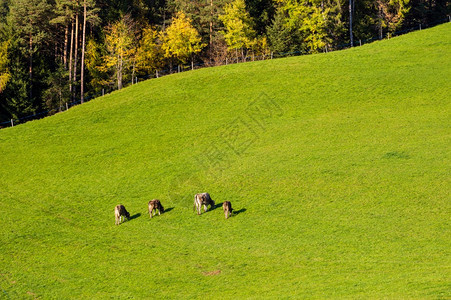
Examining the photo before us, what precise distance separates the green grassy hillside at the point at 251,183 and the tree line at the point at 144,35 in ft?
48.5

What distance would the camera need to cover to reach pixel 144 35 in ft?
259

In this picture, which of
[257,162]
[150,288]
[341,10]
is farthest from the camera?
[341,10]

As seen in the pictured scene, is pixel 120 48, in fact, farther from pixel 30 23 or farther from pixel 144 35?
pixel 30 23

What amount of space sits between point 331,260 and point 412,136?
22.2m

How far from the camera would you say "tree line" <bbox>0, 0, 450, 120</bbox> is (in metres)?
71.2

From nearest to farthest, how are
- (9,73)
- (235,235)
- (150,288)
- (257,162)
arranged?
(150,288) → (235,235) → (257,162) → (9,73)

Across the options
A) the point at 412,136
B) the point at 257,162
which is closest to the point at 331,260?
the point at 257,162

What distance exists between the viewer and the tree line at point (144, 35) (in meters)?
71.2

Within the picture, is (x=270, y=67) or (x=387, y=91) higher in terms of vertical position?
(x=270, y=67)

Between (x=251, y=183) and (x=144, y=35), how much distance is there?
50.0 metres

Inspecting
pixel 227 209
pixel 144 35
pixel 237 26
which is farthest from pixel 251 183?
pixel 144 35

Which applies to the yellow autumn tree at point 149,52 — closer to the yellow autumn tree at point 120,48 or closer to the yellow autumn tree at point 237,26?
the yellow autumn tree at point 120,48

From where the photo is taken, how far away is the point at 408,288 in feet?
61.2

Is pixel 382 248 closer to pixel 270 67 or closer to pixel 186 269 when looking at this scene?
pixel 186 269
